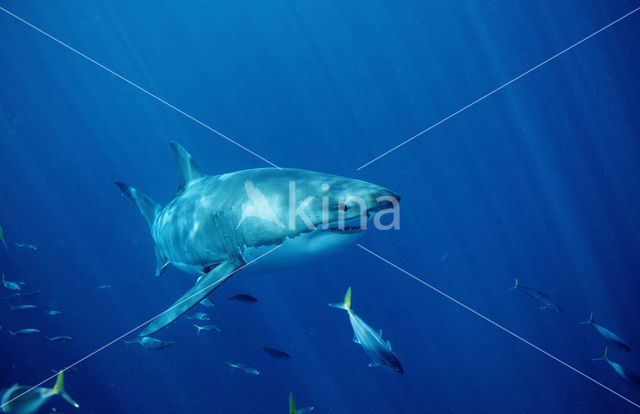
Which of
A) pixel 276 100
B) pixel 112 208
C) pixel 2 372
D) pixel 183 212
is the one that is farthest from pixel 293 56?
pixel 183 212

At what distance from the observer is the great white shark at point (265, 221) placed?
3281mm

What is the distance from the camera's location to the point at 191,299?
338cm

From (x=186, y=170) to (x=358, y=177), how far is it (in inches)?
866

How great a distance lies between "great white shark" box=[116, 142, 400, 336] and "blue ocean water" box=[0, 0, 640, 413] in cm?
977

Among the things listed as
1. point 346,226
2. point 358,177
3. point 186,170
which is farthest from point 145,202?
point 358,177

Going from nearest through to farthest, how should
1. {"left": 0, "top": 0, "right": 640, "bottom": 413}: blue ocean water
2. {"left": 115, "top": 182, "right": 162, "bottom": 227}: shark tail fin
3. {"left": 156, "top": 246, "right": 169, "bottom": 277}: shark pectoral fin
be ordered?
1. {"left": 156, "top": 246, "right": 169, "bottom": 277}: shark pectoral fin
2. {"left": 115, "top": 182, "right": 162, "bottom": 227}: shark tail fin
3. {"left": 0, "top": 0, "right": 640, "bottom": 413}: blue ocean water

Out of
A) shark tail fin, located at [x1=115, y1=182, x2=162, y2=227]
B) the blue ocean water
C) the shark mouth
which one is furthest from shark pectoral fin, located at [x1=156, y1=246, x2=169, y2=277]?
the blue ocean water

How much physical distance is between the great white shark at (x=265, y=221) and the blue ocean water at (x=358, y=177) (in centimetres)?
977

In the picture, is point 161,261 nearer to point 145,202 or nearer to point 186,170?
point 145,202

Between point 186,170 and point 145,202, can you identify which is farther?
point 145,202

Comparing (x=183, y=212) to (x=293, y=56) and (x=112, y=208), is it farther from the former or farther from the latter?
(x=293, y=56)

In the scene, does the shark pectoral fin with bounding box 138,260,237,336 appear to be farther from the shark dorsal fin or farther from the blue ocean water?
the blue ocean water

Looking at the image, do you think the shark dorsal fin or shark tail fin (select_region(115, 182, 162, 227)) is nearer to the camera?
the shark dorsal fin

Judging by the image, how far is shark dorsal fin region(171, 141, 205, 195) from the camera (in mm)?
5973
